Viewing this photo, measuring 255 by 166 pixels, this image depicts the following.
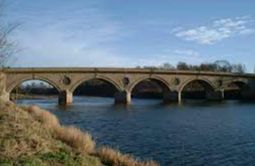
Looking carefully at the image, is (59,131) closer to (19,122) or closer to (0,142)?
(19,122)

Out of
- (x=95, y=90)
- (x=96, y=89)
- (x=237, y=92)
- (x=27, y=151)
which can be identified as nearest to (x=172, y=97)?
(x=237, y=92)

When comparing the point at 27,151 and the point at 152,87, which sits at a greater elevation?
the point at 27,151

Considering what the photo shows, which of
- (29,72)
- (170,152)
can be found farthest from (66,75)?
(170,152)

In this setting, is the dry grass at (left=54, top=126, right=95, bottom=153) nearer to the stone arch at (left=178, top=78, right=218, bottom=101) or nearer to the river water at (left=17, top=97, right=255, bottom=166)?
the river water at (left=17, top=97, right=255, bottom=166)

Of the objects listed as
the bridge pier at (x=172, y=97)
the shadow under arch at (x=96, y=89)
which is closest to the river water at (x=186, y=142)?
the bridge pier at (x=172, y=97)

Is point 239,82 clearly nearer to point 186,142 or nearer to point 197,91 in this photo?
point 197,91

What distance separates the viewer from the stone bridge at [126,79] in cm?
8734

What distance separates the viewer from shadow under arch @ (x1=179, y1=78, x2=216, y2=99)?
348 feet

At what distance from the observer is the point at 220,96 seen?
108 meters

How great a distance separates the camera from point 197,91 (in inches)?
4786

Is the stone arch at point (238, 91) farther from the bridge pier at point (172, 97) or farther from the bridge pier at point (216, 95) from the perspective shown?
the bridge pier at point (172, 97)

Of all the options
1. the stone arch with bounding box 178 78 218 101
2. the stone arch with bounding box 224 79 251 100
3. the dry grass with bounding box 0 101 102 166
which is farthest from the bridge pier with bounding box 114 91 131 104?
the dry grass with bounding box 0 101 102 166

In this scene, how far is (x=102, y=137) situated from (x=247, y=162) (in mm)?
12985

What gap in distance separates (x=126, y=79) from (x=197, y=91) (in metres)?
31.5
